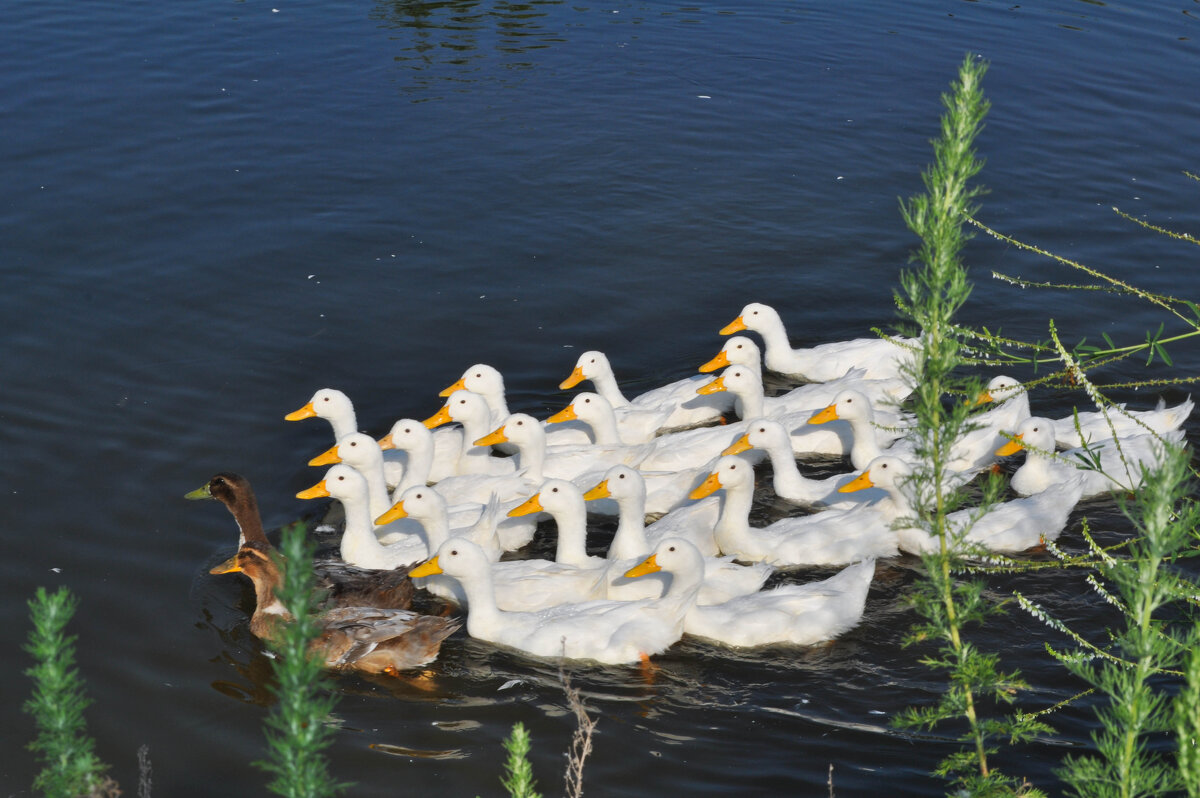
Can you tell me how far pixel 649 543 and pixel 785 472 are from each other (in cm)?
146

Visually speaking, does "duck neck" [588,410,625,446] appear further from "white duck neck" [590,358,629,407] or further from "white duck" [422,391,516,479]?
"white duck" [422,391,516,479]

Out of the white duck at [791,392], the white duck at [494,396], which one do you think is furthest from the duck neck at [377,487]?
the white duck at [791,392]

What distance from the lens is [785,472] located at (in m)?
9.87

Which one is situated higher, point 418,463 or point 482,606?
point 418,463

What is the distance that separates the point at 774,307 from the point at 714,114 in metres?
5.52

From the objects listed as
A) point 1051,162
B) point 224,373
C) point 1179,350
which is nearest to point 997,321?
point 1179,350

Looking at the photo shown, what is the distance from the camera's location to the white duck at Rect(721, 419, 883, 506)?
9688mm

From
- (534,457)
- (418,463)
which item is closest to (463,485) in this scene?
(418,463)

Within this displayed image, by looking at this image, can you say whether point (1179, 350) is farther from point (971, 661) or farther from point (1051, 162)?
point (971, 661)

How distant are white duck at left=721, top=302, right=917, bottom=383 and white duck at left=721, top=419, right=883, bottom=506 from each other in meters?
1.82

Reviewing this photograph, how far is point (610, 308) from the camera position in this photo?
12.8 m

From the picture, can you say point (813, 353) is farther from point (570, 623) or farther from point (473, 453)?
point (570, 623)

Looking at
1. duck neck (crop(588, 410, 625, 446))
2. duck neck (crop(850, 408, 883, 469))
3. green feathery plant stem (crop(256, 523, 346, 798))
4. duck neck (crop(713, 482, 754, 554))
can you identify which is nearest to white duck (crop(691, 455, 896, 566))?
duck neck (crop(713, 482, 754, 554))

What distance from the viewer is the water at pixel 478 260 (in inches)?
290
